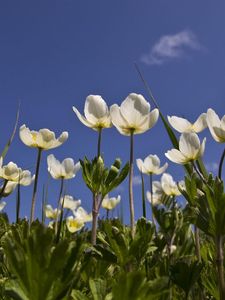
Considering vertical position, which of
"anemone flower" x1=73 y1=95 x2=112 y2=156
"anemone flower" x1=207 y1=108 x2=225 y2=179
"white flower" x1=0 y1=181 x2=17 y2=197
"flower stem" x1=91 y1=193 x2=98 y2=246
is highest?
"anemone flower" x1=73 y1=95 x2=112 y2=156

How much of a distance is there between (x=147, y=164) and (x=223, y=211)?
2.96 meters

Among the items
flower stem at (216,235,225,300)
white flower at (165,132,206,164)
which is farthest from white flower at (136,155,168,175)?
flower stem at (216,235,225,300)

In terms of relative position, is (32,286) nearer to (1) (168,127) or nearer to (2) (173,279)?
(2) (173,279)

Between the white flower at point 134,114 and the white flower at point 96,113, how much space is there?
19 centimetres

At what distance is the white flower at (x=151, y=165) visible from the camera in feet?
14.9

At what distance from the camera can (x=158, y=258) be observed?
2.35m

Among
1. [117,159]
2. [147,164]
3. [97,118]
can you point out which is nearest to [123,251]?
[117,159]

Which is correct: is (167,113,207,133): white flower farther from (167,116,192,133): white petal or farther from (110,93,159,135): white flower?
(110,93,159,135): white flower

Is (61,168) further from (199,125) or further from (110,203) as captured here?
(110,203)

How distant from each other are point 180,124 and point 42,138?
1.06 m

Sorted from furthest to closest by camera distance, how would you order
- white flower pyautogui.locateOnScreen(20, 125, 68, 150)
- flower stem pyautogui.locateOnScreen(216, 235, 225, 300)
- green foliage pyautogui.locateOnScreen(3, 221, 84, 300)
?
white flower pyautogui.locateOnScreen(20, 125, 68, 150), flower stem pyautogui.locateOnScreen(216, 235, 225, 300), green foliage pyautogui.locateOnScreen(3, 221, 84, 300)

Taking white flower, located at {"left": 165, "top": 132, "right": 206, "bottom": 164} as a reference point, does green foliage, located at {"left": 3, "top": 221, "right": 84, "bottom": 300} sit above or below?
below

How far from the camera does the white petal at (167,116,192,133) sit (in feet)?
8.58

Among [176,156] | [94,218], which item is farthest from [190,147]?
[94,218]
